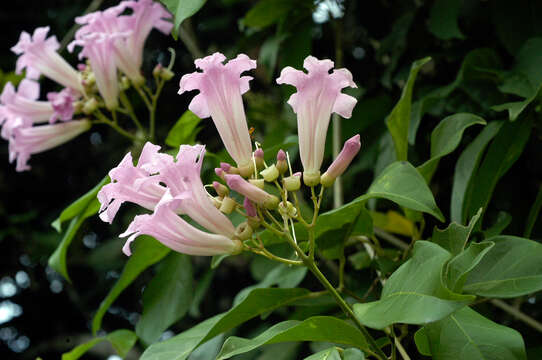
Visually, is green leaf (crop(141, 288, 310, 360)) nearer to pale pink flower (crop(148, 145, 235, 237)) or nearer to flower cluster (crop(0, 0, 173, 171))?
pale pink flower (crop(148, 145, 235, 237))

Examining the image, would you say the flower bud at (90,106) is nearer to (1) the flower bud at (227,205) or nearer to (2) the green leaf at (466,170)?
(1) the flower bud at (227,205)

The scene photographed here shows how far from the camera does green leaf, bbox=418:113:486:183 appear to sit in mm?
1225

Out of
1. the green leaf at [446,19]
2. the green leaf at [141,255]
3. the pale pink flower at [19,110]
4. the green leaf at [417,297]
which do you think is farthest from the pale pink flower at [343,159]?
the pale pink flower at [19,110]

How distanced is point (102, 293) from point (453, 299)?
2.48m

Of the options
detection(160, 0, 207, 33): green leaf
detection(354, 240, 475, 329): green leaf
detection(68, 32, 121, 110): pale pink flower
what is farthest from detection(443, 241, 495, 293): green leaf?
detection(68, 32, 121, 110): pale pink flower

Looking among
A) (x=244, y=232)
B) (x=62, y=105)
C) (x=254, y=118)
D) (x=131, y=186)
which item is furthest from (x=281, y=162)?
(x=254, y=118)

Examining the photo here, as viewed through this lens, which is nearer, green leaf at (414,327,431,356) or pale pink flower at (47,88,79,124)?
green leaf at (414,327,431,356)

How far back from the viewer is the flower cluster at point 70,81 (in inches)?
72.7

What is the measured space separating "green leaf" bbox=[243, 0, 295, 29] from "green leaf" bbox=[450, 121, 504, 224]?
0.83 meters

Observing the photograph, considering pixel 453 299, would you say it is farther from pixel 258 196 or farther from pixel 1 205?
pixel 1 205

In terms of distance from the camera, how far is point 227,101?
3.72ft

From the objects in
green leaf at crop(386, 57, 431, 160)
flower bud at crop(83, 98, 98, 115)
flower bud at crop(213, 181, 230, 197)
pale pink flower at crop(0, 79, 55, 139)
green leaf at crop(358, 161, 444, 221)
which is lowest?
green leaf at crop(358, 161, 444, 221)

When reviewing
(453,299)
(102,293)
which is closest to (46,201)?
(102,293)

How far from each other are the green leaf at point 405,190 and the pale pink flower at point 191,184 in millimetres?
276
